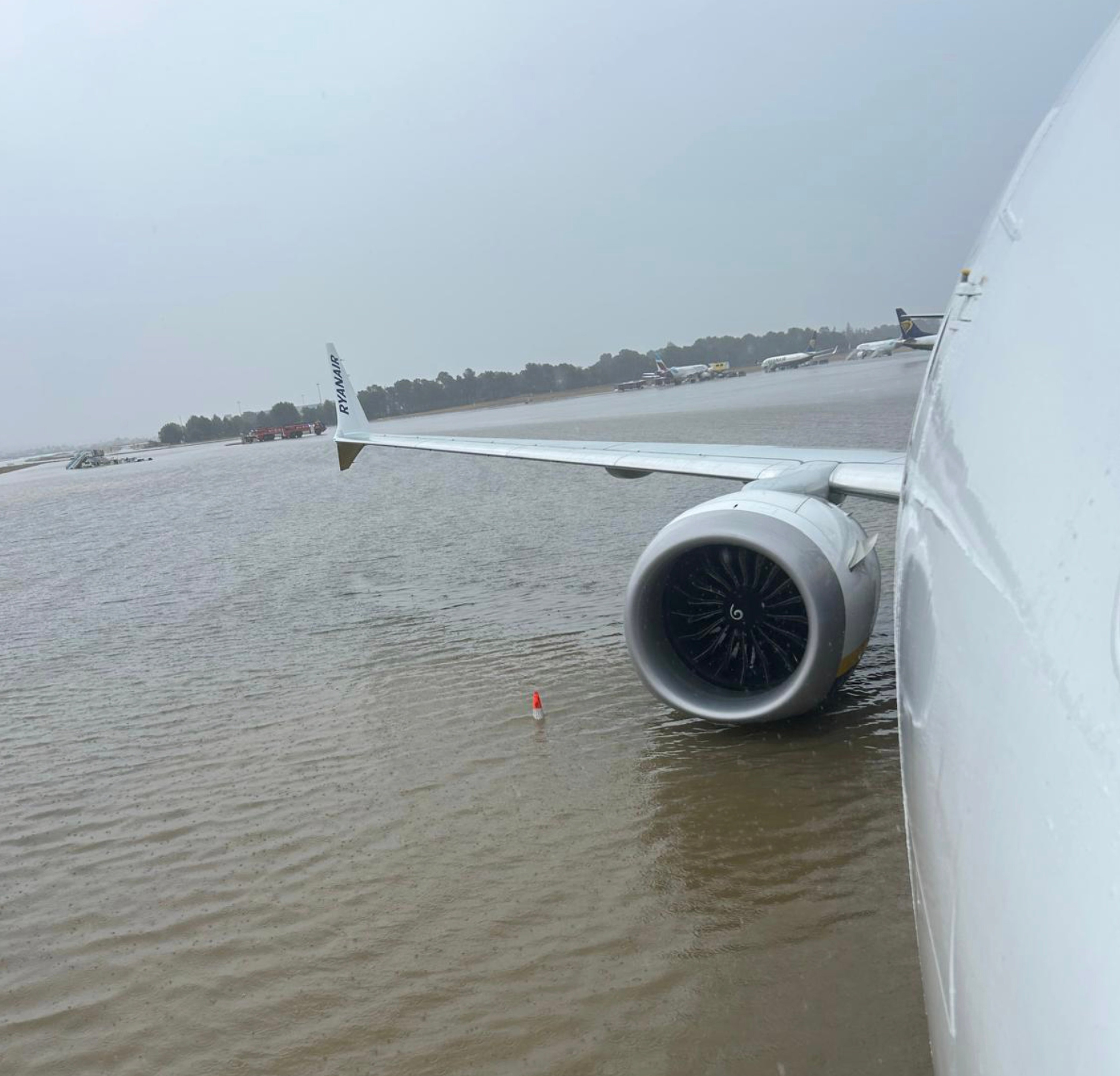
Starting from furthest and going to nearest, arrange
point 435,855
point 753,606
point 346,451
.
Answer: point 346,451 → point 753,606 → point 435,855

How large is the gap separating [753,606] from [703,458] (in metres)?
2.72

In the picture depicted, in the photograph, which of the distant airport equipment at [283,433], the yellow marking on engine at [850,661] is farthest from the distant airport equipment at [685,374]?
the yellow marking on engine at [850,661]

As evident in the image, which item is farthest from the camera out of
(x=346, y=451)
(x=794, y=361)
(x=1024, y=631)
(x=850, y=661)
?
(x=794, y=361)

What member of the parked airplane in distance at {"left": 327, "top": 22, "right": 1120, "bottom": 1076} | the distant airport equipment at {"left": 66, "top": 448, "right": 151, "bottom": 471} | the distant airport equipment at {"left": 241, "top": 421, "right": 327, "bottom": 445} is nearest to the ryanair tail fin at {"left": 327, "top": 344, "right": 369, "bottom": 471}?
the parked airplane in distance at {"left": 327, "top": 22, "right": 1120, "bottom": 1076}

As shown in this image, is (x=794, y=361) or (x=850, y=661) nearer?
(x=850, y=661)

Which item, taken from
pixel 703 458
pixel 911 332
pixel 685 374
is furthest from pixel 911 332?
pixel 703 458

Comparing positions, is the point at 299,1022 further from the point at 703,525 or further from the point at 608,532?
the point at 608,532

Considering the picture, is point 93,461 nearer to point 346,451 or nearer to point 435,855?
point 346,451

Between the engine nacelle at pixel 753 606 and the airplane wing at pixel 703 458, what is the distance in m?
0.51

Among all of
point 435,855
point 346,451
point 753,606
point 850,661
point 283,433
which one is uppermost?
point 346,451

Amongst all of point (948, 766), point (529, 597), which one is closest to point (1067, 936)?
point (948, 766)

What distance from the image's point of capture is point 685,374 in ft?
314

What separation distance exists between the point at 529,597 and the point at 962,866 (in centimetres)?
1050

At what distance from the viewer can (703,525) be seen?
665cm
